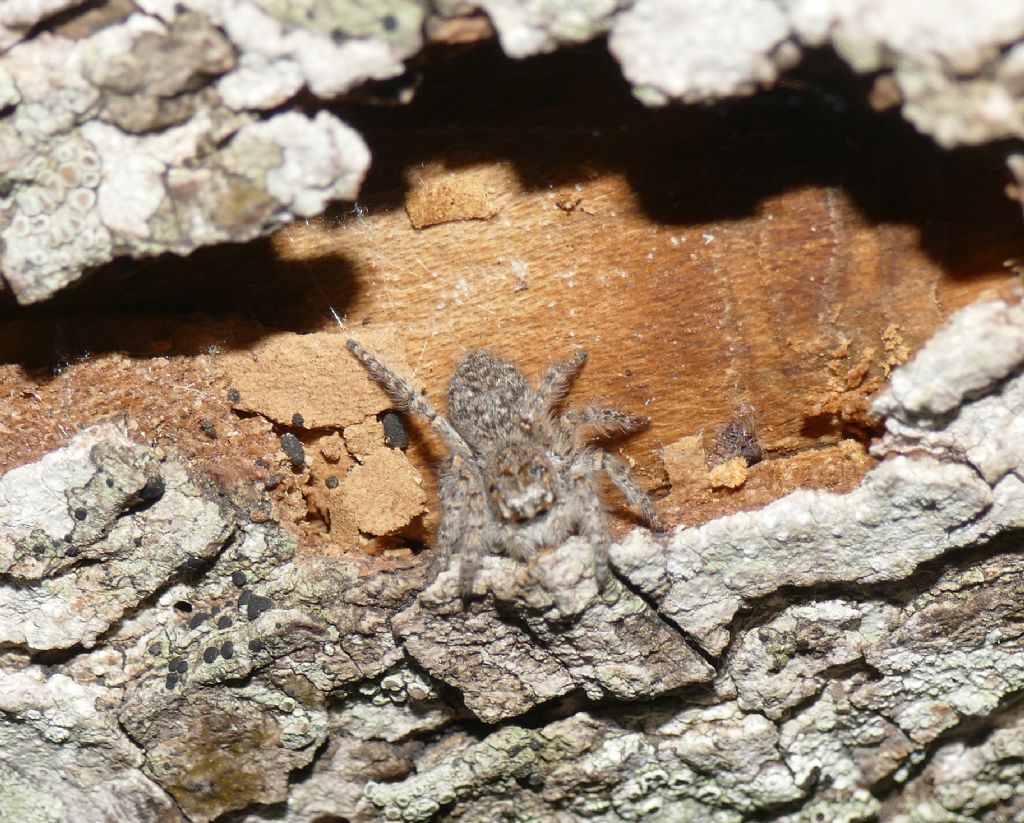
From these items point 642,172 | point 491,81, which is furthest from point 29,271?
point 642,172

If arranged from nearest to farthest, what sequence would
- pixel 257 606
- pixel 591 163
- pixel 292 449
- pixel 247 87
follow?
pixel 247 87 < pixel 591 163 < pixel 257 606 < pixel 292 449

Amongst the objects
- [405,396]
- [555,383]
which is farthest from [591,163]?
[405,396]

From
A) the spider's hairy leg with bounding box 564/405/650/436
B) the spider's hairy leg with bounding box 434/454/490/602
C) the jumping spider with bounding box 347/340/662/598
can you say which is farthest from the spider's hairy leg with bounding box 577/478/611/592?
the spider's hairy leg with bounding box 434/454/490/602

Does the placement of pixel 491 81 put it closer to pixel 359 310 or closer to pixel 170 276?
pixel 359 310

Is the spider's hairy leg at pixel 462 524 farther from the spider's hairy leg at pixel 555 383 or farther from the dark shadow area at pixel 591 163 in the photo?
the dark shadow area at pixel 591 163

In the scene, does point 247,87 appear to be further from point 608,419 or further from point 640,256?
point 608,419

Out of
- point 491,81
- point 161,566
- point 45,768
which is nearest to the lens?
point 491,81
